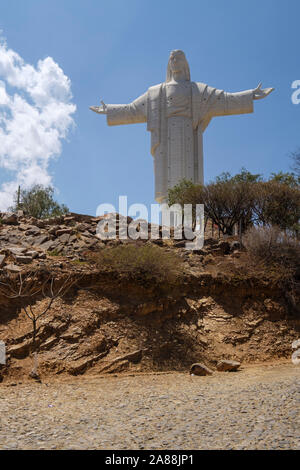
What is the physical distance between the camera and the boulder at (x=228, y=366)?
800cm

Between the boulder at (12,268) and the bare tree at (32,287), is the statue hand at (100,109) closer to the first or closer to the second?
the boulder at (12,268)

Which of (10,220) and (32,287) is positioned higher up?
(10,220)

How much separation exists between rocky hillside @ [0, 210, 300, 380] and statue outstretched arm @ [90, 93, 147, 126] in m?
11.8

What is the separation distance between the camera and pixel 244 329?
9305mm

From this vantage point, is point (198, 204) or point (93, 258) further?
point (198, 204)

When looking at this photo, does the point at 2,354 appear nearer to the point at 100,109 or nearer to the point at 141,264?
the point at 141,264

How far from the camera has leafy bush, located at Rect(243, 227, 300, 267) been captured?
1075cm

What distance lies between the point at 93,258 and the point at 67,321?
76.0 inches

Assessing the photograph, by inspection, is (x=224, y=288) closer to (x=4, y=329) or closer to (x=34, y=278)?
(x=34, y=278)

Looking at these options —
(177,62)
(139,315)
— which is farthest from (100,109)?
(139,315)

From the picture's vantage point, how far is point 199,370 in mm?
7660

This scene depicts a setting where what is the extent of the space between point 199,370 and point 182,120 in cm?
1522

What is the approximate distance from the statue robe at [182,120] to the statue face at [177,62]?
772mm
